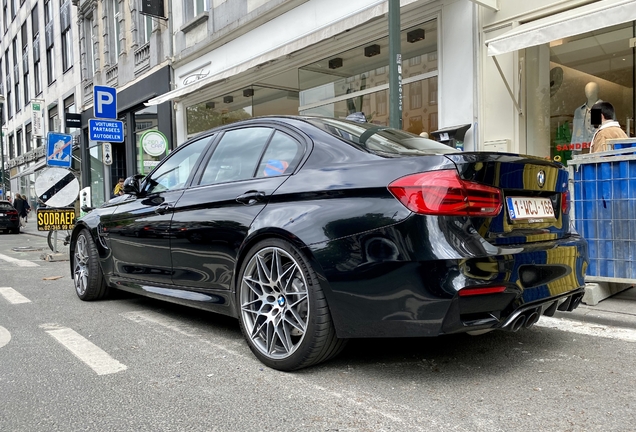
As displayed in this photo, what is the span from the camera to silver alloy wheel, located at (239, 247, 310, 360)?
2904 millimetres

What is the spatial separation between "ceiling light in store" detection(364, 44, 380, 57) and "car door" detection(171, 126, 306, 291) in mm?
6535

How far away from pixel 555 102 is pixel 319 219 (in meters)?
6.05

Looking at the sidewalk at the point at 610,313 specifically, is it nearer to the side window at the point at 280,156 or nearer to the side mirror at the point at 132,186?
the side window at the point at 280,156

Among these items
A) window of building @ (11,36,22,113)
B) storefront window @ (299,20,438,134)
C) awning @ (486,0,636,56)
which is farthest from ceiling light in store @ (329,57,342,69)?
window of building @ (11,36,22,113)

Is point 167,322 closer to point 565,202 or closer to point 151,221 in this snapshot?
point 151,221

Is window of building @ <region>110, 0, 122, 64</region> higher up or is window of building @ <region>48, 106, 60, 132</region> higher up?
window of building @ <region>110, 0, 122, 64</region>

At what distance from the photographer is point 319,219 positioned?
2.78 metres

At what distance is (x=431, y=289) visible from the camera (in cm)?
241

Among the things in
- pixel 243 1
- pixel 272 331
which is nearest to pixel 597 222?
pixel 272 331

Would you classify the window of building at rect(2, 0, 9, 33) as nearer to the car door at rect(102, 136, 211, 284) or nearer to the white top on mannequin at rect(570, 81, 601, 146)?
the car door at rect(102, 136, 211, 284)

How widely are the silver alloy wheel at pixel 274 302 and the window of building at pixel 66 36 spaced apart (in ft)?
84.4

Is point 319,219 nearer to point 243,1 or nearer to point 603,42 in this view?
point 603,42

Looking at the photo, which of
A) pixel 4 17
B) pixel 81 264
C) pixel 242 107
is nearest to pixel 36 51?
pixel 4 17

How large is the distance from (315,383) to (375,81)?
8.03 metres
